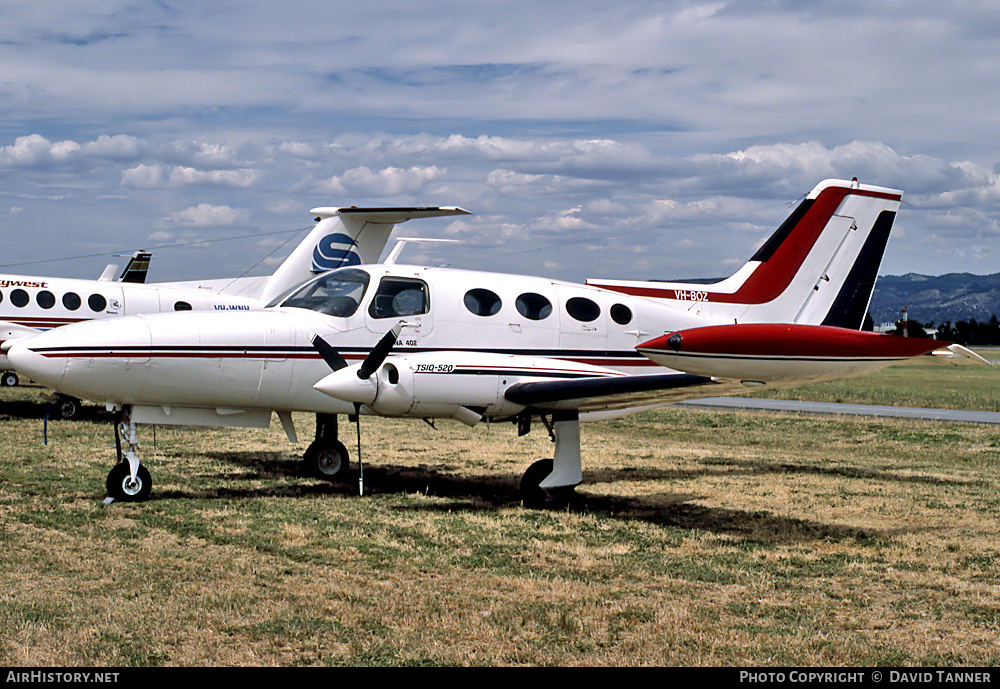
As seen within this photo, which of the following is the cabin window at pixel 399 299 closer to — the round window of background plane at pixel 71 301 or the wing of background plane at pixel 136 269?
the round window of background plane at pixel 71 301

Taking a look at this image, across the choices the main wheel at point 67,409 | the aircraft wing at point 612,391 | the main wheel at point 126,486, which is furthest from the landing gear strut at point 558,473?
the main wheel at point 67,409

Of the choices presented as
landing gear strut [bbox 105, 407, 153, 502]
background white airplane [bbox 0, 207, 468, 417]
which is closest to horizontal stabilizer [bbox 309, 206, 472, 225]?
background white airplane [bbox 0, 207, 468, 417]

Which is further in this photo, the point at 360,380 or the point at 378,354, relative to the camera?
the point at 378,354

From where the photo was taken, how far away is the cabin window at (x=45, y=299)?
25.1 m

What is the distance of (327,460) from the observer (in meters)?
15.0

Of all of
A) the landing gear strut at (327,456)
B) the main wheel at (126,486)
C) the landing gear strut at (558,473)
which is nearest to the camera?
the main wheel at (126,486)

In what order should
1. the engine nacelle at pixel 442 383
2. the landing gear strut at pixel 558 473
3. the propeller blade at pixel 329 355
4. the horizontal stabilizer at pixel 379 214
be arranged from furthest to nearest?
the horizontal stabilizer at pixel 379 214
the landing gear strut at pixel 558 473
the propeller blade at pixel 329 355
the engine nacelle at pixel 442 383

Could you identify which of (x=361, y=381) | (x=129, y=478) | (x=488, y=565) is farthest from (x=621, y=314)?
(x=129, y=478)

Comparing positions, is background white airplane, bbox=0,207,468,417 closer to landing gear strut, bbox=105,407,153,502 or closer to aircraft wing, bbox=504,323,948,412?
landing gear strut, bbox=105,407,153,502

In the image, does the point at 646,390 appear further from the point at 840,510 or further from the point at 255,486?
the point at 255,486

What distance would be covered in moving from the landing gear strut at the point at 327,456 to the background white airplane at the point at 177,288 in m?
8.29

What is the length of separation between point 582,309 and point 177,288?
53.4 ft

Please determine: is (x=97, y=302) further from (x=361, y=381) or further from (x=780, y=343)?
(x=780, y=343)

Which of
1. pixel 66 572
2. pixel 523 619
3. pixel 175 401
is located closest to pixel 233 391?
pixel 175 401
